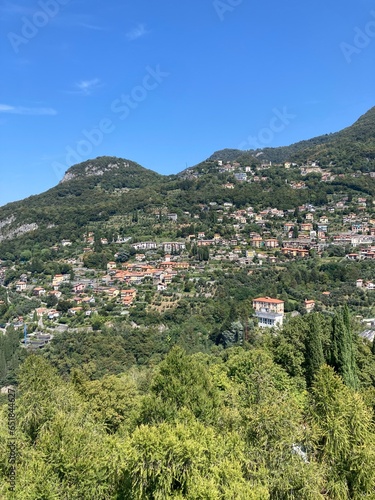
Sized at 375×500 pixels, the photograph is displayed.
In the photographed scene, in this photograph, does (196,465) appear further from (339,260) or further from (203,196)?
(203,196)

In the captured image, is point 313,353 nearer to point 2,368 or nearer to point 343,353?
point 343,353

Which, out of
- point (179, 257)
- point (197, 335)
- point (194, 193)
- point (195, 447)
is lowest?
point (197, 335)

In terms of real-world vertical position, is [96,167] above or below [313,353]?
above

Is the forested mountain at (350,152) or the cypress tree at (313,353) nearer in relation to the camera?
the cypress tree at (313,353)

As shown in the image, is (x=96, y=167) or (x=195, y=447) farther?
(x=96, y=167)

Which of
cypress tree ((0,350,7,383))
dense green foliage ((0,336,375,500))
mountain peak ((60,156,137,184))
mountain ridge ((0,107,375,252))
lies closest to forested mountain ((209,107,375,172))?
mountain ridge ((0,107,375,252))

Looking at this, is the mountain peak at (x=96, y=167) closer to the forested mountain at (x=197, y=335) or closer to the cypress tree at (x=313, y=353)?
the forested mountain at (x=197, y=335)

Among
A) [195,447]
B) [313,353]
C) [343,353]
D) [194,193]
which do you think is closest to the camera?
[195,447]

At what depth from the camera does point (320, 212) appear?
83000mm

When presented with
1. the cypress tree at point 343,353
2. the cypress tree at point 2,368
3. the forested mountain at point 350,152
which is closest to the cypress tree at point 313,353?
the cypress tree at point 343,353

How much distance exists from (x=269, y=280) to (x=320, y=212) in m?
35.6

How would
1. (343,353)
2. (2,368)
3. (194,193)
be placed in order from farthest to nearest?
→ (194,193) → (2,368) → (343,353)

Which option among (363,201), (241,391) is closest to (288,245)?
(363,201)

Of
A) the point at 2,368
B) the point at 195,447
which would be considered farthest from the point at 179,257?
the point at 195,447
